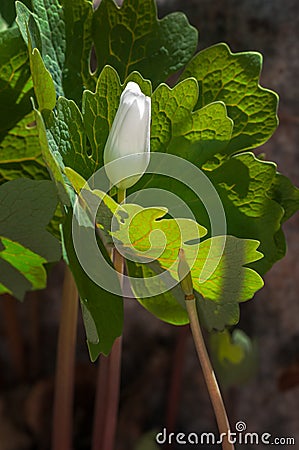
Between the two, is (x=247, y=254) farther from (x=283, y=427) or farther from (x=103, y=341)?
(x=283, y=427)

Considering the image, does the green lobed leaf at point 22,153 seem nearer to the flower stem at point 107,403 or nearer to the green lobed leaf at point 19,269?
the green lobed leaf at point 19,269

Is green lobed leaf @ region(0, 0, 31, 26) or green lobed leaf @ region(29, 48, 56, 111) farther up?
green lobed leaf @ region(0, 0, 31, 26)

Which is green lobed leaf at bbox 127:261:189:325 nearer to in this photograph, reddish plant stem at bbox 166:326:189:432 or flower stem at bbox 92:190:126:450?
flower stem at bbox 92:190:126:450

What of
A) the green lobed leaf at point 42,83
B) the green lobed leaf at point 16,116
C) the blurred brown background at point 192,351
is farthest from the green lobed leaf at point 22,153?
the blurred brown background at point 192,351

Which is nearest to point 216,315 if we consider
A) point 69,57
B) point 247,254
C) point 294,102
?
point 247,254

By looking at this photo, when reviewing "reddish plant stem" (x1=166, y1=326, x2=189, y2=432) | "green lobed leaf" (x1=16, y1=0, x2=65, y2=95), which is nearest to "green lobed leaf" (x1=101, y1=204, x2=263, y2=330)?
"green lobed leaf" (x1=16, y1=0, x2=65, y2=95)

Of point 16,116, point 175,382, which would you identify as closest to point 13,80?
point 16,116
